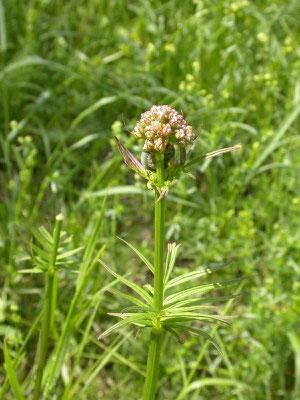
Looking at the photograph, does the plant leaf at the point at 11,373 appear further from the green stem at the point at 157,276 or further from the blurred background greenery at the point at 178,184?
the green stem at the point at 157,276

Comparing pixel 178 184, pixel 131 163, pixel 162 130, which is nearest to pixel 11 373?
pixel 131 163

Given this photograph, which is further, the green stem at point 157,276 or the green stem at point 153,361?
Result: the green stem at point 153,361

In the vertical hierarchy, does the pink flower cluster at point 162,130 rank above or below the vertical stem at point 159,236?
above

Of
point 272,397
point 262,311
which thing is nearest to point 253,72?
point 262,311

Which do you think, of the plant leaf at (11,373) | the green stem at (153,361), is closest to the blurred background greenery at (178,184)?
the plant leaf at (11,373)

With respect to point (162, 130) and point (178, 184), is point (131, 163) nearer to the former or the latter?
point (162, 130)

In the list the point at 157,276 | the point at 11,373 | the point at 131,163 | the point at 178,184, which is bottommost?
the point at 11,373
